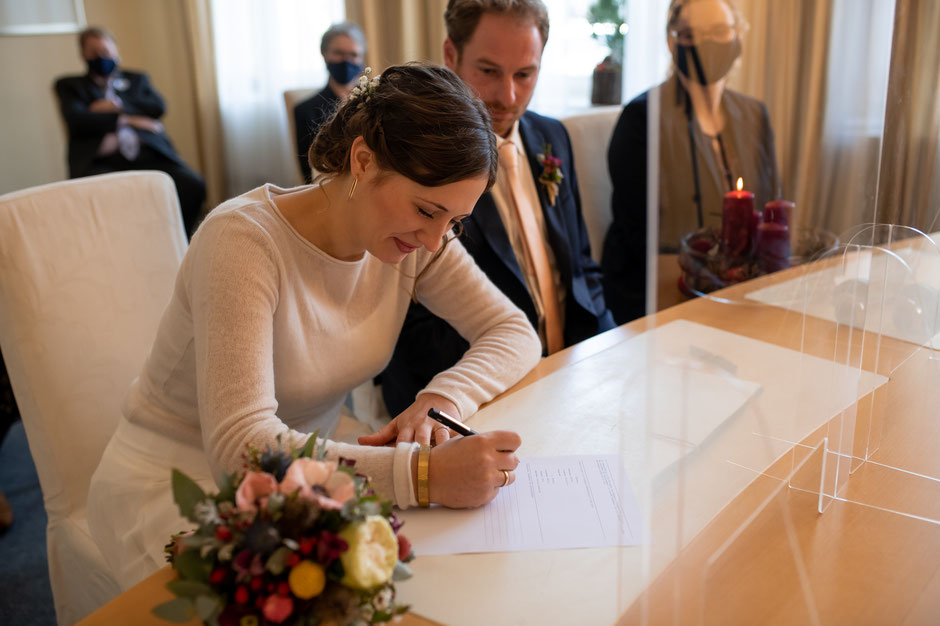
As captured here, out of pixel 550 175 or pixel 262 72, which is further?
pixel 262 72

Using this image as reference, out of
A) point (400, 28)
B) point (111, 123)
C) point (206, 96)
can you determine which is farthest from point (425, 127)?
point (206, 96)

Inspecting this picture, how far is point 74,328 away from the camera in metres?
1.32

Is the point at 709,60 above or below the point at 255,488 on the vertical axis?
above

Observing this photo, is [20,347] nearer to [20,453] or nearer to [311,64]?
[20,453]

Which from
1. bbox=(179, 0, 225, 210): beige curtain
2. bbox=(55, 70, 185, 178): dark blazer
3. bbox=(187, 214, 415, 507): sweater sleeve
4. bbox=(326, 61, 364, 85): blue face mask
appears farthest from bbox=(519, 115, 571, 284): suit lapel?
bbox=(179, 0, 225, 210): beige curtain

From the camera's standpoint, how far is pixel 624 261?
2.26 meters

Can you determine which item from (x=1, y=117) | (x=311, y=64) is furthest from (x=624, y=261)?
(x=1, y=117)

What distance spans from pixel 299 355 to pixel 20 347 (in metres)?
0.44

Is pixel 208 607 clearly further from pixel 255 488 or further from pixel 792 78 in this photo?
pixel 792 78

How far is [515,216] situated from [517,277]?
0.16 m

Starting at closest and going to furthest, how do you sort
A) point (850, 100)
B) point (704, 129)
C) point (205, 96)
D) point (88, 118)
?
point (850, 100) < point (704, 129) < point (88, 118) < point (205, 96)

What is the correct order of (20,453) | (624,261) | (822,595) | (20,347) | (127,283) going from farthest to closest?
(20,453)
(624,261)
(127,283)
(20,347)
(822,595)

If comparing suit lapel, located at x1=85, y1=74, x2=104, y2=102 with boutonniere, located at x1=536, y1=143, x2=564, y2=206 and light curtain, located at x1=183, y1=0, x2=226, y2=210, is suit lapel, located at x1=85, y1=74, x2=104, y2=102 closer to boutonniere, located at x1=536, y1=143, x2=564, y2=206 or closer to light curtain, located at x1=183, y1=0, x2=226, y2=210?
light curtain, located at x1=183, y1=0, x2=226, y2=210

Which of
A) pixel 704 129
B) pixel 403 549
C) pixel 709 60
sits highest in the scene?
pixel 709 60
